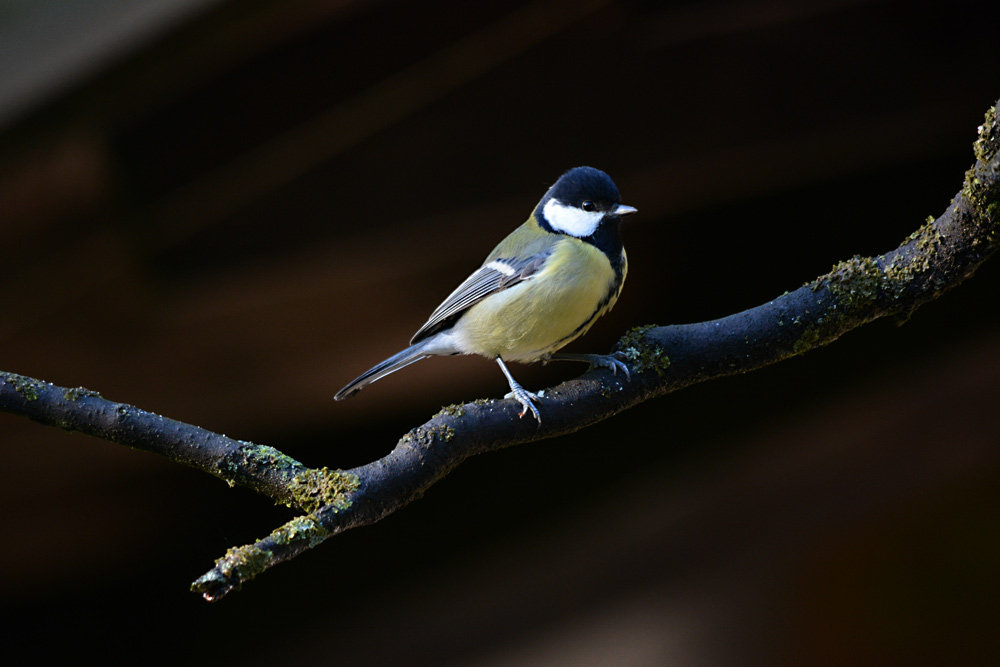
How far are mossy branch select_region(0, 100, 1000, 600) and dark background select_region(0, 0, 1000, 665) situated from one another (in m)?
0.89

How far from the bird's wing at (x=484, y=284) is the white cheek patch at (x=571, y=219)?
0.09 metres

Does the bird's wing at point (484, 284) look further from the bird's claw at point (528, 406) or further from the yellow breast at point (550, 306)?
the bird's claw at point (528, 406)

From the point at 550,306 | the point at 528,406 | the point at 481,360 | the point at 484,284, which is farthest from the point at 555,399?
the point at 481,360

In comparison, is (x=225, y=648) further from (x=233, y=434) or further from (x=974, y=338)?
(x=974, y=338)

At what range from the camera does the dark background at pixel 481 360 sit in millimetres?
1668

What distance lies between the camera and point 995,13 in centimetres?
177

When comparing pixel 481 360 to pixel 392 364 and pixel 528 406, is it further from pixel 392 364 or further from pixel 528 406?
pixel 528 406

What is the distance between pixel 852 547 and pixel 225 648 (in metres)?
1.83

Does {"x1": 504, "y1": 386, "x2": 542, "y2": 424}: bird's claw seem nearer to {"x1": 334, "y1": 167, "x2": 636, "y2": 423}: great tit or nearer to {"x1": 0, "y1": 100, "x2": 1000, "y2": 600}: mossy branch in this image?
{"x1": 0, "y1": 100, "x2": 1000, "y2": 600}: mossy branch

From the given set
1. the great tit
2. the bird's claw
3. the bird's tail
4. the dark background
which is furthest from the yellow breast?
the dark background

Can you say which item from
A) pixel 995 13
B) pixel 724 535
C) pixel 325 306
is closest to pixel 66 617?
pixel 325 306

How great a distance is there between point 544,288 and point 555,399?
1.16ft

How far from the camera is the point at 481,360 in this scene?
2.09 m

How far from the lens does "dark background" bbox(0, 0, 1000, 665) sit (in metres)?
1.67
